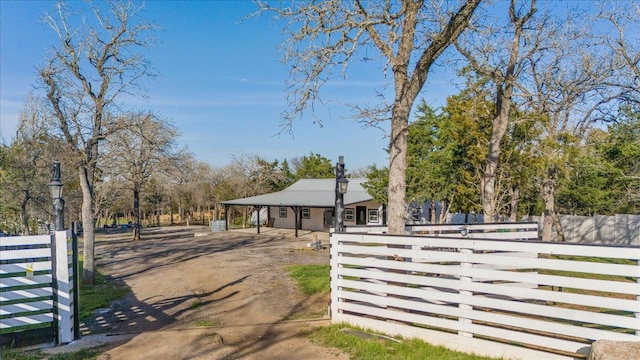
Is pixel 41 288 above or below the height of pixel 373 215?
above

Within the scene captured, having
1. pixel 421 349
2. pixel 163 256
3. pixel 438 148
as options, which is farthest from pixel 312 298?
pixel 438 148

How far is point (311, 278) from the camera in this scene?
33.2 feet

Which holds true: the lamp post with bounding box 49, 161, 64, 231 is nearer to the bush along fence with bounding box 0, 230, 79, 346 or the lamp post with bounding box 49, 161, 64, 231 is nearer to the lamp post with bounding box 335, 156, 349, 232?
the bush along fence with bounding box 0, 230, 79, 346

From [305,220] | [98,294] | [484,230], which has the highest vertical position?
[484,230]

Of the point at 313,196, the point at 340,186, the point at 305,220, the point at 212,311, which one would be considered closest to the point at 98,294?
the point at 212,311

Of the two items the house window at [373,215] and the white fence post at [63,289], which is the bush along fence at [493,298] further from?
the house window at [373,215]

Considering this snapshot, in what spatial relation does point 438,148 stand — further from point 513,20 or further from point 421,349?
point 421,349

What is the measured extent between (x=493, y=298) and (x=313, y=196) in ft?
79.6

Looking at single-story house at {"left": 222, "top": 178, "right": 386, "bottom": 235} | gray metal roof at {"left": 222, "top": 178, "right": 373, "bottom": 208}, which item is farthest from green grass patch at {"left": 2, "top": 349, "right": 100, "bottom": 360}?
single-story house at {"left": 222, "top": 178, "right": 386, "bottom": 235}

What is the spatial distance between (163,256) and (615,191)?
931 inches

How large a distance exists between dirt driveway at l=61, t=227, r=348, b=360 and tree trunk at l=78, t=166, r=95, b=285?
3.74 feet

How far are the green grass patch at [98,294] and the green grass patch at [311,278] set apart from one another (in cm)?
409

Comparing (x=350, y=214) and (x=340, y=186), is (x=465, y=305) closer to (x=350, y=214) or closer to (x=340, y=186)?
(x=340, y=186)

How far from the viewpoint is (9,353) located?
14.5 feet
